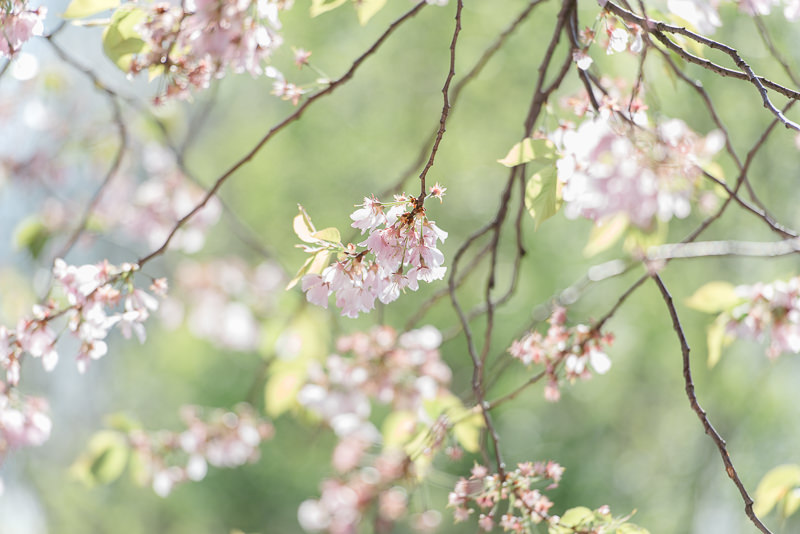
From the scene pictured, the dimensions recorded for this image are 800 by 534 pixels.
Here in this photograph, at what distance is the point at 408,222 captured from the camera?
0.48m

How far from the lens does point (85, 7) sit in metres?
0.59

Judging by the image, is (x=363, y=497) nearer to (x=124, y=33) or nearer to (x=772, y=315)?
(x=772, y=315)

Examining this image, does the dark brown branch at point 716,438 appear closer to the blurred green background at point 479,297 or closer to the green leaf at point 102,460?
the green leaf at point 102,460

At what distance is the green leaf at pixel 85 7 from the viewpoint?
22.9 inches

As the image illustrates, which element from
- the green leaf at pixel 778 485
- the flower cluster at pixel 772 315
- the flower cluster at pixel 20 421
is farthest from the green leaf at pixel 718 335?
the flower cluster at pixel 20 421

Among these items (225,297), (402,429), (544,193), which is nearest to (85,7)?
(544,193)

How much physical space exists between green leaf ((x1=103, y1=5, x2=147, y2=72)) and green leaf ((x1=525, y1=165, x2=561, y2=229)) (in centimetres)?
33

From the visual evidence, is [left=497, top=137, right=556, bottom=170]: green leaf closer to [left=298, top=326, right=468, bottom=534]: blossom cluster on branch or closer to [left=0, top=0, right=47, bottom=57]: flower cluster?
[left=0, top=0, right=47, bottom=57]: flower cluster

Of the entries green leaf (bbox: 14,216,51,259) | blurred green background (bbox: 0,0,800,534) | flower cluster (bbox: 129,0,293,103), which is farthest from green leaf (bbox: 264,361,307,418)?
blurred green background (bbox: 0,0,800,534)

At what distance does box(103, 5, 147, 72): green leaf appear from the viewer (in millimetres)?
571

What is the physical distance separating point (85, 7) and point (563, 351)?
507 millimetres

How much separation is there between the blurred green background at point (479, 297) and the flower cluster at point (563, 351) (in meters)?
2.04

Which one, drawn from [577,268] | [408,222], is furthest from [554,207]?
[577,268]

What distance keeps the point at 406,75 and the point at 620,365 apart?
5.88 feet
